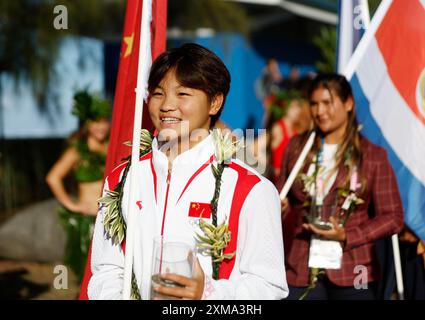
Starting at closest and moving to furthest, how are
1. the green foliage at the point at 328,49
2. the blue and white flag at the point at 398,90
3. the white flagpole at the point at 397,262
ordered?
the blue and white flag at the point at 398,90 < the white flagpole at the point at 397,262 < the green foliage at the point at 328,49

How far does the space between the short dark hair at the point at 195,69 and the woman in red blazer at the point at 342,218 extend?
1.61 m

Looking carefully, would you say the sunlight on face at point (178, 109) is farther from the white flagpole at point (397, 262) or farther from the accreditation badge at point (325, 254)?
the white flagpole at point (397, 262)

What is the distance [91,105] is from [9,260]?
3304 mm

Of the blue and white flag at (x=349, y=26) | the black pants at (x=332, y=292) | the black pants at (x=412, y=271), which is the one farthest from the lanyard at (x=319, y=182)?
the blue and white flag at (x=349, y=26)

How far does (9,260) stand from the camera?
31.9 feet

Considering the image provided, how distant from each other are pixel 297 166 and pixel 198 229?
6.62 feet

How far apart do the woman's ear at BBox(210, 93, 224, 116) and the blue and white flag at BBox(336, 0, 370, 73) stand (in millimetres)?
2843

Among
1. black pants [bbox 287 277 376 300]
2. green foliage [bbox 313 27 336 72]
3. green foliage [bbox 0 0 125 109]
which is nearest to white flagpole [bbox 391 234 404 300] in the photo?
black pants [bbox 287 277 376 300]

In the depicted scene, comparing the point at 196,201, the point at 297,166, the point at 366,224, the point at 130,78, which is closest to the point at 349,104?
the point at 297,166

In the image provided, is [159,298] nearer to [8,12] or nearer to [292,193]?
[292,193]

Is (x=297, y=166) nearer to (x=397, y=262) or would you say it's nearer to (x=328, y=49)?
(x=397, y=262)

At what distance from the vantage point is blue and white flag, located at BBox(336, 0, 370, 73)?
5516 mm

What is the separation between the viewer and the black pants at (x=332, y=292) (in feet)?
13.8

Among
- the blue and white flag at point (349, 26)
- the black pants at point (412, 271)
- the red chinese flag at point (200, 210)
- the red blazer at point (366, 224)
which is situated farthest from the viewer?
the blue and white flag at point (349, 26)
